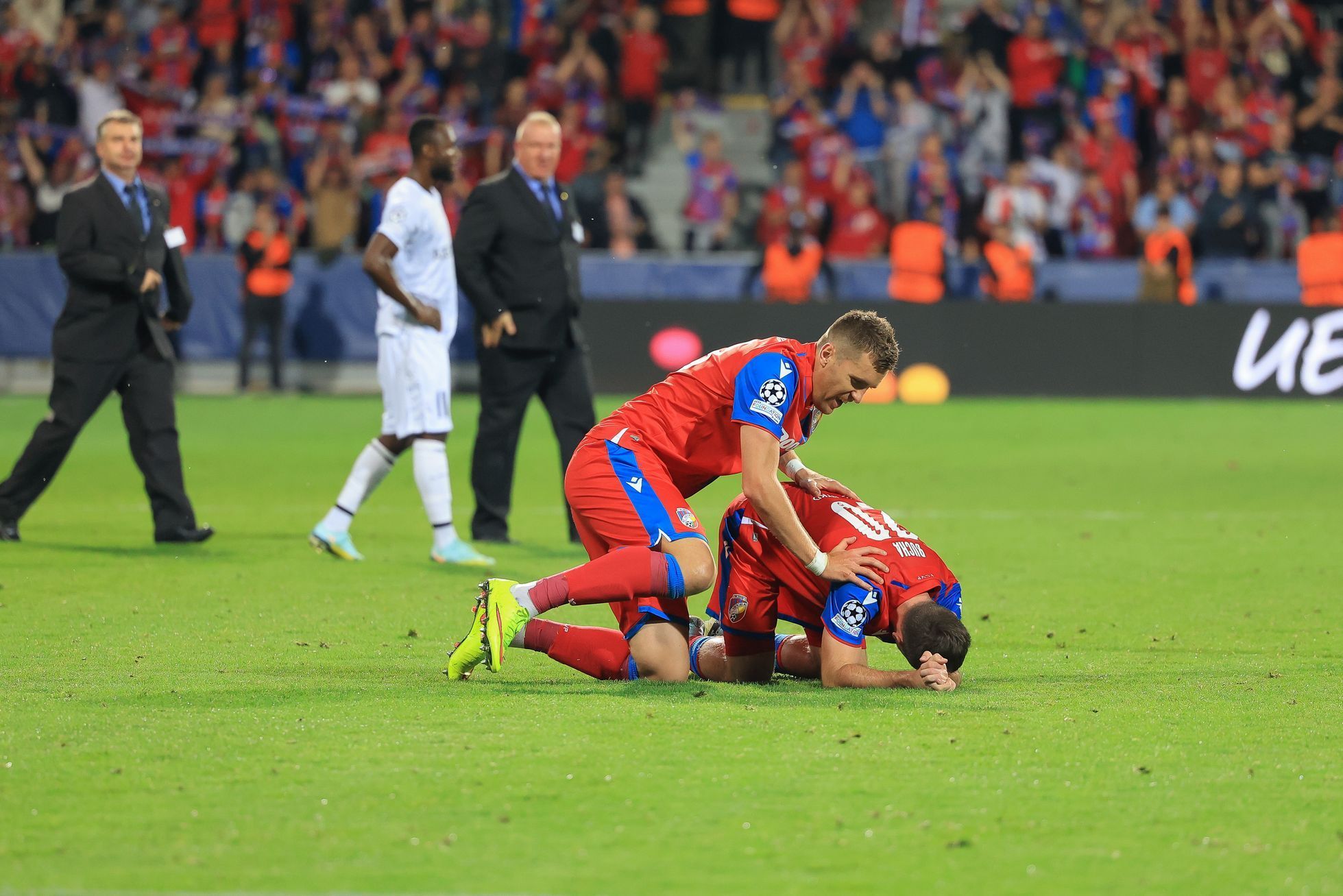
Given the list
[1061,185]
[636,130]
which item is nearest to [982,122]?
[1061,185]

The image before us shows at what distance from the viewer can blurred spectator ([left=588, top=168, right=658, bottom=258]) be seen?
69.7ft

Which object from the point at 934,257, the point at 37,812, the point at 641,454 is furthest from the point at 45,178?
the point at 37,812

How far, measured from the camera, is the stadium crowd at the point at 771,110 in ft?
70.2

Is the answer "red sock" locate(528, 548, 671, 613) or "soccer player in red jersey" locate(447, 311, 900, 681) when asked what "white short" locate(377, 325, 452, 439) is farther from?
"red sock" locate(528, 548, 671, 613)

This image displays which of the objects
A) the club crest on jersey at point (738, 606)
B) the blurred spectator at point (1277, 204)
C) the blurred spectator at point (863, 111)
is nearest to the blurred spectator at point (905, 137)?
the blurred spectator at point (863, 111)

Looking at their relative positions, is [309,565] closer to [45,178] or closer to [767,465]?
[767,465]

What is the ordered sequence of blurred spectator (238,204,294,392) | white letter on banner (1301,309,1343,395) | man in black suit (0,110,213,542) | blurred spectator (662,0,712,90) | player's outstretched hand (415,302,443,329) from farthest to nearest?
blurred spectator (662,0,712,90)
blurred spectator (238,204,294,392)
white letter on banner (1301,309,1343,395)
man in black suit (0,110,213,542)
player's outstretched hand (415,302,443,329)

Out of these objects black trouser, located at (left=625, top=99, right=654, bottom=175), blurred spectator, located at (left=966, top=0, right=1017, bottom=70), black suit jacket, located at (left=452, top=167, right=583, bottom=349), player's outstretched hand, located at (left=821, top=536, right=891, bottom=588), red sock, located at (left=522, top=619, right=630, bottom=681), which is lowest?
red sock, located at (left=522, top=619, right=630, bottom=681)

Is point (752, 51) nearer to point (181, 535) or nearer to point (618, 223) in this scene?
point (618, 223)

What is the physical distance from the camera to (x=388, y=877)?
3.87 m

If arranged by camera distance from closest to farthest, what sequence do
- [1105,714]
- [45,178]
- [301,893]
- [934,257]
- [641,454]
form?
[301,893]
[1105,714]
[641,454]
[934,257]
[45,178]

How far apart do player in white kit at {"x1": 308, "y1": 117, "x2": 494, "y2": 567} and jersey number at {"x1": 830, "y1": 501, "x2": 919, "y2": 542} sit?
3425 millimetres

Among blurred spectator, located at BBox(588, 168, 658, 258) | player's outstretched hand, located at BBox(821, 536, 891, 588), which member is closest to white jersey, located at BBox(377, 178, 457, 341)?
player's outstretched hand, located at BBox(821, 536, 891, 588)

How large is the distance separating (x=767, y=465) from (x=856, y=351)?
498mm
